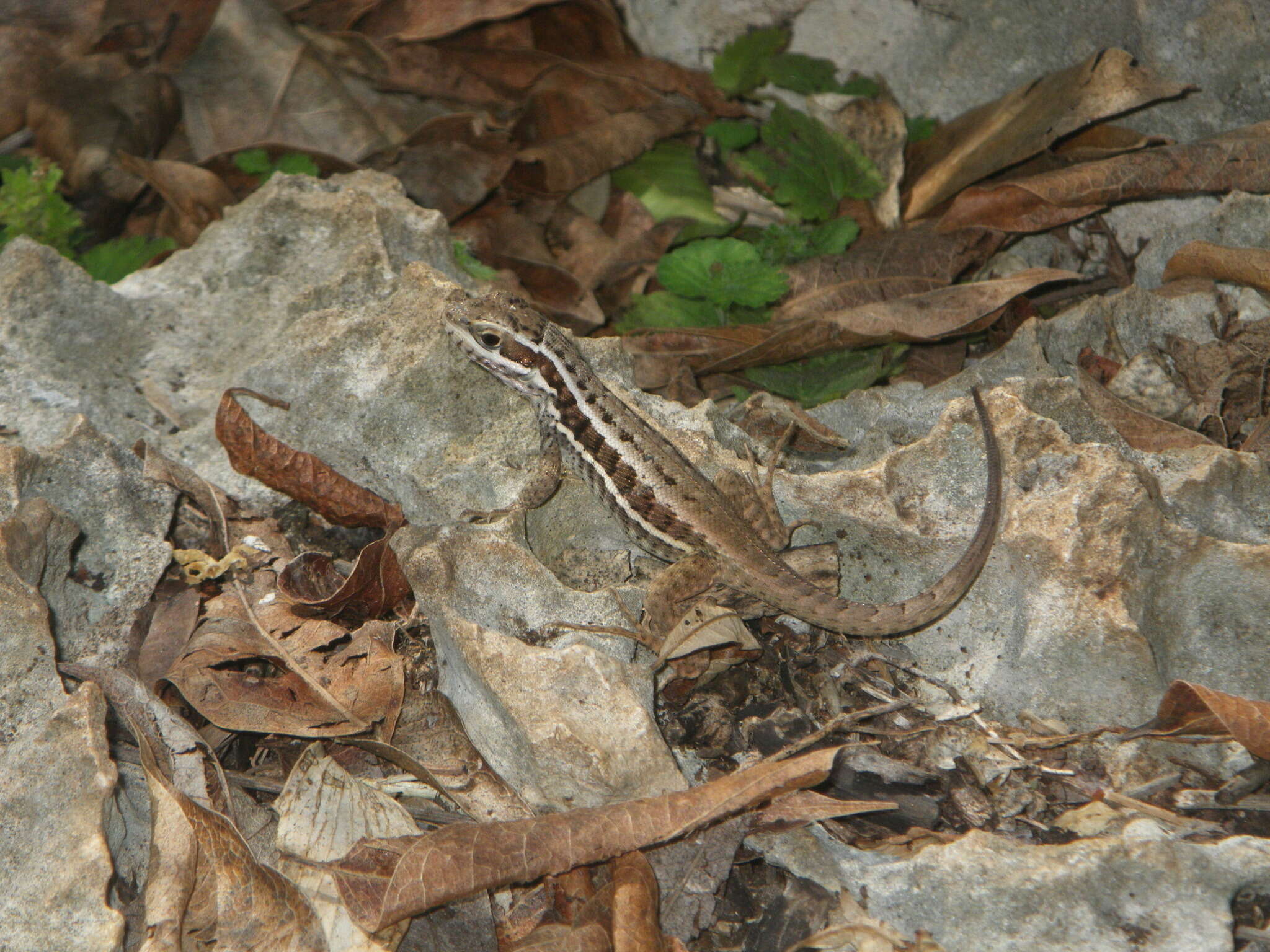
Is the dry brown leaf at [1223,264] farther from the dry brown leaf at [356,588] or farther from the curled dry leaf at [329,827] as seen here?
the curled dry leaf at [329,827]

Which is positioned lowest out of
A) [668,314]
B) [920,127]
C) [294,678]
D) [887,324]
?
[294,678]

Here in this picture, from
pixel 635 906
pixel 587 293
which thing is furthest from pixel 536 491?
pixel 587 293

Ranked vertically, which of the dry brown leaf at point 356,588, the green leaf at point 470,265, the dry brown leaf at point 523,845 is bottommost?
the dry brown leaf at point 356,588

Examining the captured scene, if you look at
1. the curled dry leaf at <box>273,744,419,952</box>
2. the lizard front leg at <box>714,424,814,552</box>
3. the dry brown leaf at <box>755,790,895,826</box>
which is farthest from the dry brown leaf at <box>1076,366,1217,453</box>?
the curled dry leaf at <box>273,744,419,952</box>

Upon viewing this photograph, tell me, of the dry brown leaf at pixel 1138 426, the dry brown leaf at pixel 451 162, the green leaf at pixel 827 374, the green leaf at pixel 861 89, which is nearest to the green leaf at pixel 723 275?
the green leaf at pixel 827 374

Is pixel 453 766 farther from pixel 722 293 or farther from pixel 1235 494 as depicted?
pixel 1235 494

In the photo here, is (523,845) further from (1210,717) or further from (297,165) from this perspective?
(297,165)

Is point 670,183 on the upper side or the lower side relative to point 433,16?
lower
